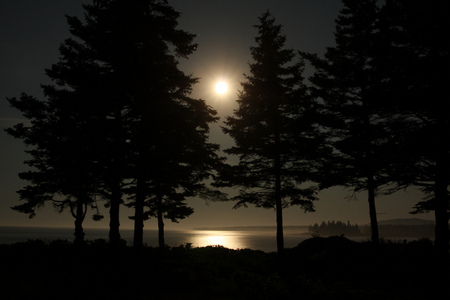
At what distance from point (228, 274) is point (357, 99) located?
1309cm

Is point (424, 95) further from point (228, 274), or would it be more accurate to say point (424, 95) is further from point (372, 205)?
point (228, 274)

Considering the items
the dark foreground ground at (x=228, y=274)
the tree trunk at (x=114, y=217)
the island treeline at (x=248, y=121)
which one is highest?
the island treeline at (x=248, y=121)

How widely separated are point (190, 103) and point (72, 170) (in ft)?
22.4

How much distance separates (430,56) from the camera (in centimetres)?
1329

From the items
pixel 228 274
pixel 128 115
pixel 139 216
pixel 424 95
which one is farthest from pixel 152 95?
pixel 424 95

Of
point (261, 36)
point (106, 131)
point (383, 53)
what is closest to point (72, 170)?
point (106, 131)

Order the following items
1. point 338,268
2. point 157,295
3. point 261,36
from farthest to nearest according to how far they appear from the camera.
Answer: point 261,36, point 338,268, point 157,295

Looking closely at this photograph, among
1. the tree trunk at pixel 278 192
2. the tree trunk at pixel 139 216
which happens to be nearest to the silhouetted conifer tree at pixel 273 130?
the tree trunk at pixel 278 192

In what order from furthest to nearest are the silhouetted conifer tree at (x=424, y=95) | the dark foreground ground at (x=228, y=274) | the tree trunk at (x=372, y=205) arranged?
1. the tree trunk at (x=372, y=205)
2. the silhouetted conifer tree at (x=424, y=95)
3. the dark foreground ground at (x=228, y=274)

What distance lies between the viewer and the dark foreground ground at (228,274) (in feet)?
31.3

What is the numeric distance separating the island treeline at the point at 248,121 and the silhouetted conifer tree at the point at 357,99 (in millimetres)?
71

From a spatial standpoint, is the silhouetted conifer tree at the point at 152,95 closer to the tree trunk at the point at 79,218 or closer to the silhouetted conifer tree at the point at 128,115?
the silhouetted conifer tree at the point at 128,115

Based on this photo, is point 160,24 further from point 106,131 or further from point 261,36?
point 261,36

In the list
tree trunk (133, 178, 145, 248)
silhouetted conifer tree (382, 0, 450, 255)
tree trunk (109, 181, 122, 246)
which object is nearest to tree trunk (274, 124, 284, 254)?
silhouetted conifer tree (382, 0, 450, 255)
